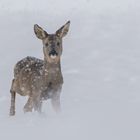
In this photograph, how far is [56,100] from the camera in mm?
12375

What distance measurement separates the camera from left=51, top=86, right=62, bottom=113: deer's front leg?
1231 cm

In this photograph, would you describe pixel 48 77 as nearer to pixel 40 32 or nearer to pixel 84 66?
pixel 40 32

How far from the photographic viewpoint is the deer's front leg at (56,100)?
1231 centimetres

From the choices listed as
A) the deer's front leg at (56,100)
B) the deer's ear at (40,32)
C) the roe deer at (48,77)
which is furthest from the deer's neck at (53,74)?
the deer's ear at (40,32)

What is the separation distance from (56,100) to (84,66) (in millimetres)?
5431

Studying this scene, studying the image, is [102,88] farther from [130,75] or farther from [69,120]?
[69,120]

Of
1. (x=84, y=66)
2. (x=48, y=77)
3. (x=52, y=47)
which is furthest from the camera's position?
(x=84, y=66)

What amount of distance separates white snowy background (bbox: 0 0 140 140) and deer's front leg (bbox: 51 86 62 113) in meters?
0.14

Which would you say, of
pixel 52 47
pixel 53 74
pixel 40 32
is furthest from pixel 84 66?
pixel 52 47

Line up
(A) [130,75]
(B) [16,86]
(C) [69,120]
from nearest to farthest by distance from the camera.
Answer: (C) [69,120] < (B) [16,86] < (A) [130,75]

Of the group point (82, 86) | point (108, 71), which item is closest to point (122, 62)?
point (108, 71)

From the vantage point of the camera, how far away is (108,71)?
16891 mm

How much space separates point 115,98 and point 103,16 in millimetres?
9808

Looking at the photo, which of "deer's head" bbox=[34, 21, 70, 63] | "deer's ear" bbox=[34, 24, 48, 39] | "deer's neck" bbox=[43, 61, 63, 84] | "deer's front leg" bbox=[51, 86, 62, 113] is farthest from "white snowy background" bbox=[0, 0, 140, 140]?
"deer's ear" bbox=[34, 24, 48, 39]
